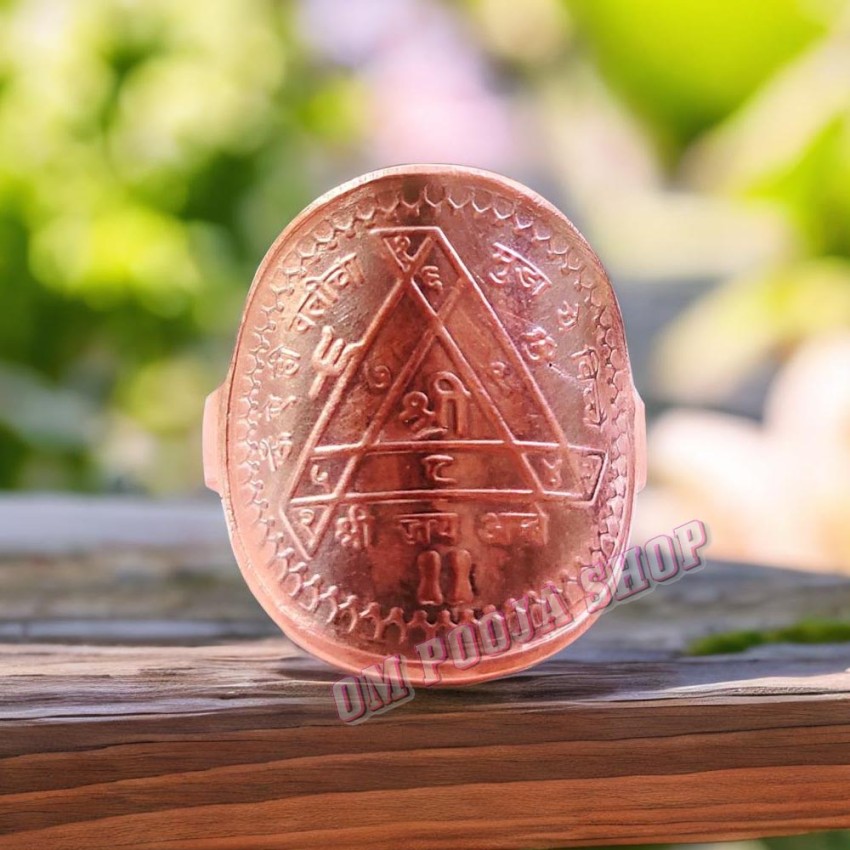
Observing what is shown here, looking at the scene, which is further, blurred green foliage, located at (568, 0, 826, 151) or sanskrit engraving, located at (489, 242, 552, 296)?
blurred green foliage, located at (568, 0, 826, 151)

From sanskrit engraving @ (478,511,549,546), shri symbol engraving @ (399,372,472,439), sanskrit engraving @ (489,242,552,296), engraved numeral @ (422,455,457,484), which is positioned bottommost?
sanskrit engraving @ (478,511,549,546)

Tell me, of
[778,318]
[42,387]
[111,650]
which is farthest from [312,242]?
[42,387]

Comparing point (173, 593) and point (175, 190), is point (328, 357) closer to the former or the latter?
point (173, 593)

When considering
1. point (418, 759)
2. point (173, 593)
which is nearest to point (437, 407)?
point (418, 759)

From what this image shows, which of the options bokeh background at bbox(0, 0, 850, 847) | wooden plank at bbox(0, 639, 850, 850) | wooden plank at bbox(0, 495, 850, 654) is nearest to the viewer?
wooden plank at bbox(0, 639, 850, 850)

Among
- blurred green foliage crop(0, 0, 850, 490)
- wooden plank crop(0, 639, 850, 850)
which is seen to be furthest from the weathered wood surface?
blurred green foliage crop(0, 0, 850, 490)

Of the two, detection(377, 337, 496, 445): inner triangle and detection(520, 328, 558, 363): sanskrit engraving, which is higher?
detection(520, 328, 558, 363): sanskrit engraving

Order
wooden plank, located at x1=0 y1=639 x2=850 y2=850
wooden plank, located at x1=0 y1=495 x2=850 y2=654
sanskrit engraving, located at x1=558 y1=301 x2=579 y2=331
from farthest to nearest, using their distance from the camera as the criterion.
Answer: wooden plank, located at x1=0 y1=495 x2=850 y2=654
sanskrit engraving, located at x1=558 y1=301 x2=579 y2=331
wooden plank, located at x1=0 y1=639 x2=850 y2=850

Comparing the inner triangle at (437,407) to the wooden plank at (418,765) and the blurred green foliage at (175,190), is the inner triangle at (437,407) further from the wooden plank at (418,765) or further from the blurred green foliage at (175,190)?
the blurred green foliage at (175,190)

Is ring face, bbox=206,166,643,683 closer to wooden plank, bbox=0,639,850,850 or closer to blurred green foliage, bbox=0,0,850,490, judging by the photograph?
wooden plank, bbox=0,639,850,850
